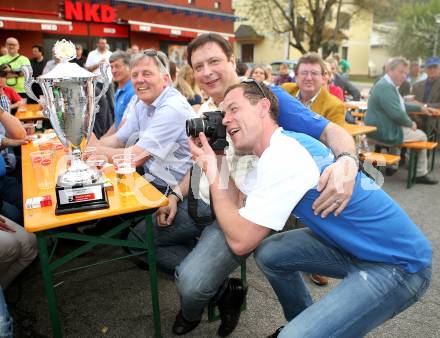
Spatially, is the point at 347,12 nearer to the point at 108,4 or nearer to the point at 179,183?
the point at 108,4

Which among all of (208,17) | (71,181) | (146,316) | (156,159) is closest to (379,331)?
(146,316)

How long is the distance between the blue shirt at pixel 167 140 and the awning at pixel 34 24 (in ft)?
30.7

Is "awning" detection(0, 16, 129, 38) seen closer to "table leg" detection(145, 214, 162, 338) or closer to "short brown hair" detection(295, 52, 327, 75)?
"short brown hair" detection(295, 52, 327, 75)

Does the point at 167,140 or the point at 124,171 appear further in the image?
the point at 167,140

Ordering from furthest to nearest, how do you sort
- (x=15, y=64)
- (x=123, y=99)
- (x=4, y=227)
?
1. (x=15, y=64)
2. (x=123, y=99)
3. (x=4, y=227)

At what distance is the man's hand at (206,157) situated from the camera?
158 centimetres

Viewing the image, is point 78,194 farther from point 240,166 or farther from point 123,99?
point 123,99

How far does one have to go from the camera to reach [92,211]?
1.70 meters

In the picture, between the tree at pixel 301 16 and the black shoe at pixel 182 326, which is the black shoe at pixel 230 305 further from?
the tree at pixel 301 16

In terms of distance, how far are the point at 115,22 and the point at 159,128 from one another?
11.7m

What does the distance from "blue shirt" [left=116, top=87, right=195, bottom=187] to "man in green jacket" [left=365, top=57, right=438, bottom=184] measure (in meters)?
3.10

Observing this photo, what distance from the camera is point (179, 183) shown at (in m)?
2.47

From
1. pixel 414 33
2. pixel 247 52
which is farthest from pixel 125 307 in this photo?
pixel 414 33

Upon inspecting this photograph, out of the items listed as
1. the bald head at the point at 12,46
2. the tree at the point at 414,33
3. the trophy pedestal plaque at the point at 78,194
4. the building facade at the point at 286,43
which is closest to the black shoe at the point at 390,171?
the trophy pedestal plaque at the point at 78,194
